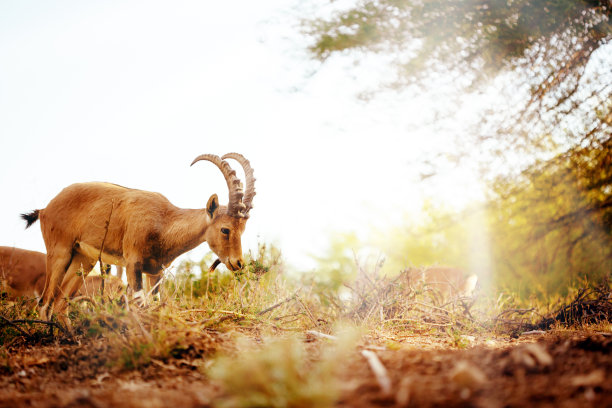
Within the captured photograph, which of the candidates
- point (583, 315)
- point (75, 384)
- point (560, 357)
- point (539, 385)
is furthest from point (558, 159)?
point (75, 384)

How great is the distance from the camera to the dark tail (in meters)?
7.06

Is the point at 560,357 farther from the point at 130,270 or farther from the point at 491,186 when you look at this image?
the point at 491,186

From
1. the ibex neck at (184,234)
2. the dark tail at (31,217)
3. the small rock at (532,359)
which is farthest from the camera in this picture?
the dark tail at (31,217)

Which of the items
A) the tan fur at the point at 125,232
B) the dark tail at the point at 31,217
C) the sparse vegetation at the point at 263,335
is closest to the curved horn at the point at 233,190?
the tan fur at the point at 125,232

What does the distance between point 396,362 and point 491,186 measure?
7.58m

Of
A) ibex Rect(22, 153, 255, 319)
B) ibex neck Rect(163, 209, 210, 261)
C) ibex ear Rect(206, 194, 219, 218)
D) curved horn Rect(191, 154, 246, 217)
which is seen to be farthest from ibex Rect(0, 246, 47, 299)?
curved horn Rect(191, 154, 246, 217)

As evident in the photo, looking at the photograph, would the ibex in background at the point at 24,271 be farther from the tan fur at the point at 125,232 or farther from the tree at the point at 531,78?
the tree at the point at 531,78

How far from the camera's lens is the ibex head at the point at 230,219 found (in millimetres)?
5664

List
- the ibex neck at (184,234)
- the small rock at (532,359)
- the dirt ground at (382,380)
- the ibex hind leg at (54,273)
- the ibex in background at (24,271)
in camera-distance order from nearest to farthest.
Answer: the dirt ground at (382,380) < the small rock at (532,359) < the ibex neck at (184,234) < the ibex hind leg at (54,273) < the ibex in background at (24,271)

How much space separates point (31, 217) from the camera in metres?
7.09

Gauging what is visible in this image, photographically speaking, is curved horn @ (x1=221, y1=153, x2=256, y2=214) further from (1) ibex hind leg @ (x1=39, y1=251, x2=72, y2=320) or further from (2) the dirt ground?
(2) the dirt ground

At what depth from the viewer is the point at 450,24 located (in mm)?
8734

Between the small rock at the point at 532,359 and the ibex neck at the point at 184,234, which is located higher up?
the ibex neck at the point at 184,234

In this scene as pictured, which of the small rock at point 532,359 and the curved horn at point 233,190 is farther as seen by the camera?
the curved horn at point 233,190
